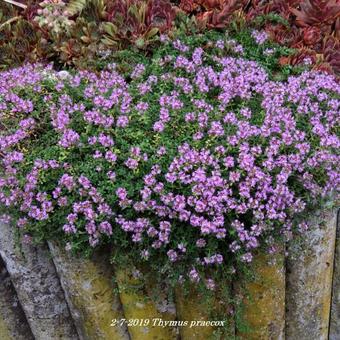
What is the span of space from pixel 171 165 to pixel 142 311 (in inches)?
32.2

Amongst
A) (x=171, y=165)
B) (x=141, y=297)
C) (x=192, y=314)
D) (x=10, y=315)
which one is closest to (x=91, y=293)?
(x=141, y=297)

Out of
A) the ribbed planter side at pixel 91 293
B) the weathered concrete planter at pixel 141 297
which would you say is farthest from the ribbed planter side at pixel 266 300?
the ribbed planter side at pixel 91 293

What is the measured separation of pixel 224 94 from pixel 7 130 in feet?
3.33

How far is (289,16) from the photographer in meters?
2.87

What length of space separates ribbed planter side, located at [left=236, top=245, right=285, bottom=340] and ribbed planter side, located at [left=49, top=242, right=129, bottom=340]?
0.64m

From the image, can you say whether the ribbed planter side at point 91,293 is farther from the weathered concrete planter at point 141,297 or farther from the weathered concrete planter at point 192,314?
the weathered concrete planter at point 192,314

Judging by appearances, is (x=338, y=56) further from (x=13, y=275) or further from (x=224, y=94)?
(x=13, y=275)

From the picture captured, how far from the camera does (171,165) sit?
1.87 meters

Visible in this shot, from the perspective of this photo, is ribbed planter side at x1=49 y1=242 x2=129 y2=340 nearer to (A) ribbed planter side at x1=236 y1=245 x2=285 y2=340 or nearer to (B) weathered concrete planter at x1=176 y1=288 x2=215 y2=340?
(B) weathered concrete planter at x1=176 y1=288 x2=215 y2=340

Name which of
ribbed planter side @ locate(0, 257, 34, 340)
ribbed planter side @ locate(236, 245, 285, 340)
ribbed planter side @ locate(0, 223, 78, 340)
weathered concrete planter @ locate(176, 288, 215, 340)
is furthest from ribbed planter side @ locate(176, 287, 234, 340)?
ribbed planter side @ locate(0, 257, 34, 340)

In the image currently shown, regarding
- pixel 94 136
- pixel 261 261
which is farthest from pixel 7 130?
pixel 261 261

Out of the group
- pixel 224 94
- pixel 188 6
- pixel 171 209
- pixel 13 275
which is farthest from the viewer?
pixel 188 6

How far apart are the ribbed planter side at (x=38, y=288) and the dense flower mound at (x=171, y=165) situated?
18 cm

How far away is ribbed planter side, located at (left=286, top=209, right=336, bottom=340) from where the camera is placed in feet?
7.32
